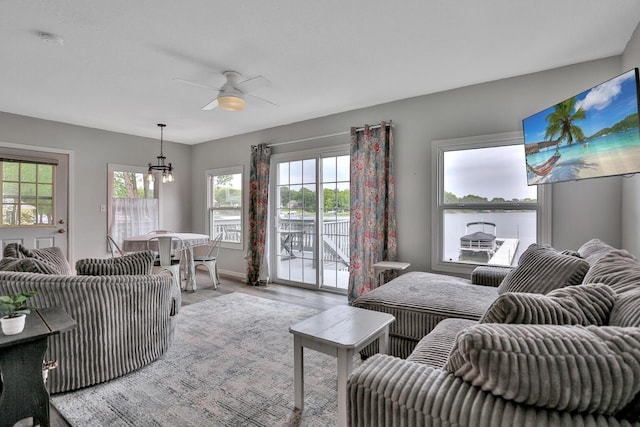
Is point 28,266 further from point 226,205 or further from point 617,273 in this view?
point 226,205

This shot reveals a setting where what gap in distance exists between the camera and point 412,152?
3.93 meters

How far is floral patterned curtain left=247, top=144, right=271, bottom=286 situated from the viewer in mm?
5286

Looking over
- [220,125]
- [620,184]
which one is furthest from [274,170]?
[620,184]

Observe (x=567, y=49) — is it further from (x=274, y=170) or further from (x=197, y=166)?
(x=197, y=166)

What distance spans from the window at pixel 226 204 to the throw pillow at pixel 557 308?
5182 millimetres

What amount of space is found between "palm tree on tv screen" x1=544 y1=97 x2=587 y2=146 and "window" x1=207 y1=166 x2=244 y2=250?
459cm

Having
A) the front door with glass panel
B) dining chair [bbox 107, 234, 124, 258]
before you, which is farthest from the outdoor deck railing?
dining chair [bbox 107, 234, 124, 258]

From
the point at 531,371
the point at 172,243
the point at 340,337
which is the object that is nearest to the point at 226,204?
the point at 172,243

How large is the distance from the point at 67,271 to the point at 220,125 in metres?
2.97

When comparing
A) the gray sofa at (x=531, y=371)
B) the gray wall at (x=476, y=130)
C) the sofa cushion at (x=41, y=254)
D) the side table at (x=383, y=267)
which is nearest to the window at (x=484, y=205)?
the gray wall at (x=476, y=130)

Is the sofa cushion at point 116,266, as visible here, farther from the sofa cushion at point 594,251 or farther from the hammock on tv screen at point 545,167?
the hammock on tv screen at point 545,167

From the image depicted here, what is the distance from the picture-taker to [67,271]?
3.18 meters

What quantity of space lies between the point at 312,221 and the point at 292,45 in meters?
2.76

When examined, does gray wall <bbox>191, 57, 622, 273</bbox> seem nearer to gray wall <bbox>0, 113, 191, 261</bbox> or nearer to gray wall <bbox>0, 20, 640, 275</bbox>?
gray wall <bbox>0, 20, 640, 275</bbox>
